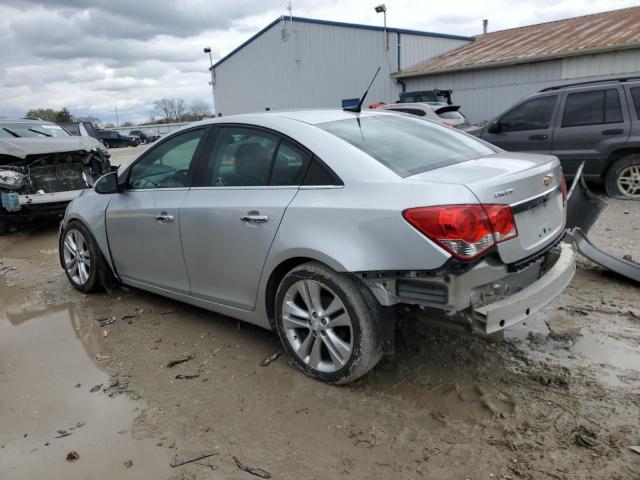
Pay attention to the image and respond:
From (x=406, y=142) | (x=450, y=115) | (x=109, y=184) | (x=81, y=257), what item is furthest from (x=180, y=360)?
(x=450, y=115)

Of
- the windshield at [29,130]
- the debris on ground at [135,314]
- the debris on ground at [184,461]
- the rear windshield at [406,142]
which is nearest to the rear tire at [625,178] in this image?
the rear windshield at [406,142]

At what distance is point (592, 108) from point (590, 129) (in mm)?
331

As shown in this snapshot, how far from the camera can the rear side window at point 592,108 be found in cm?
770

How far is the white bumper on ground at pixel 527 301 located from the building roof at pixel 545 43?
15.2 meters

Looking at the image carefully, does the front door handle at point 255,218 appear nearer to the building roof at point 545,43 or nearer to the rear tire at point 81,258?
the rear tire at point 81,258

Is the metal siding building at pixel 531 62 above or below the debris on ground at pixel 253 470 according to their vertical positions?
above

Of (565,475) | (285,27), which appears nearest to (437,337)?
(565,475)

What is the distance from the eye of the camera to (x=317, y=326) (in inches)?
121

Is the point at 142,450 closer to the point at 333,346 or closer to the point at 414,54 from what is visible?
the point at 333,346

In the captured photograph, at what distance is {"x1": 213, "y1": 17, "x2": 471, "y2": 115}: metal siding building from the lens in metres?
22.1

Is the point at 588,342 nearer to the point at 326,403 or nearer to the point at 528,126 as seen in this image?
the point at 326,403

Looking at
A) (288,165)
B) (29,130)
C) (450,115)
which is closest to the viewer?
(288,165)

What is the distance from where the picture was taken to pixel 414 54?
72.7 ft

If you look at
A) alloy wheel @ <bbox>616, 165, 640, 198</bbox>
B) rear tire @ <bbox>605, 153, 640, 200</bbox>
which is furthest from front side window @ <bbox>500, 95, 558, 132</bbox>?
alloy wheel @ <bbox>616, 165, 640, 198</bbox>
